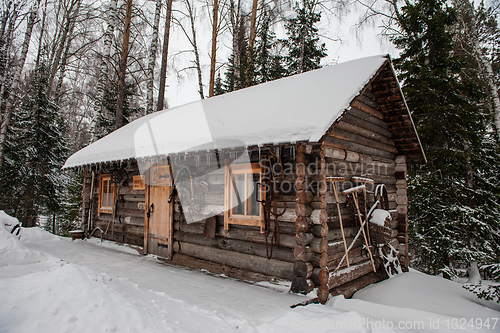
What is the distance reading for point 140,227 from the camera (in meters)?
8.51

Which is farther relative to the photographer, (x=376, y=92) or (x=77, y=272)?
(x=376, y=92)

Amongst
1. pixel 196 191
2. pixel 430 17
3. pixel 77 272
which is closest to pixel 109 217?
pixel 196 191

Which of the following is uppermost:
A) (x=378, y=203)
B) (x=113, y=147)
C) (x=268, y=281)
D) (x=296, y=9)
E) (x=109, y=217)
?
(x=296, y=9)

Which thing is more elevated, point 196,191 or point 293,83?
point 293,83

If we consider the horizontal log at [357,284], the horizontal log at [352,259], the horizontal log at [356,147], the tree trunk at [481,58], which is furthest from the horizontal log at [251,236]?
the tree trunk at [481,58]

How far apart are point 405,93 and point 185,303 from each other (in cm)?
931

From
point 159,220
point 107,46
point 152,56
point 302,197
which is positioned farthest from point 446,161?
point 107,46

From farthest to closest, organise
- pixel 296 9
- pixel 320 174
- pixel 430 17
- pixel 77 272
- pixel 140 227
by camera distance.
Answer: pixel 296 9 → pixel 430 17 → pixel 140 227 → pixel 320 174 → pixel 77 272

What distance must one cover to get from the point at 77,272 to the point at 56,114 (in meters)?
13.5

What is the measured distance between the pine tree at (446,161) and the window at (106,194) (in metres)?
10.1

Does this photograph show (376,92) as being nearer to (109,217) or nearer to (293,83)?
(293,83)

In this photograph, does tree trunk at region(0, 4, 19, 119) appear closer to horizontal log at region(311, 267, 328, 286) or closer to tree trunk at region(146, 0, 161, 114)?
tree trunk at region(146, 0, 161, 114)

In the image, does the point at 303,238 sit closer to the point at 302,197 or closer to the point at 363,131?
the point at 302,197

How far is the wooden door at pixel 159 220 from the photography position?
7.50m
